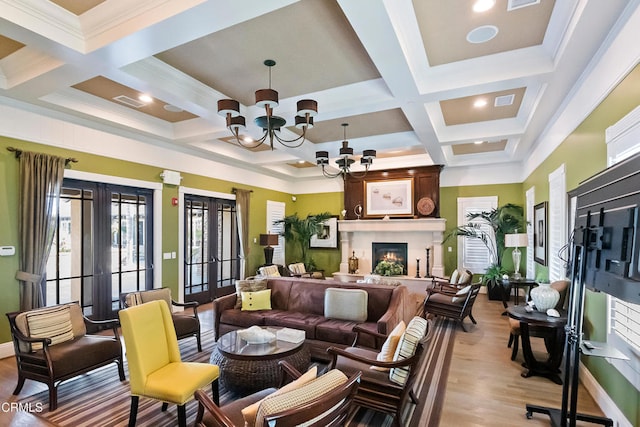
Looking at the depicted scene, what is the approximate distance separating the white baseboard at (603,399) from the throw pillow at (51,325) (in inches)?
199

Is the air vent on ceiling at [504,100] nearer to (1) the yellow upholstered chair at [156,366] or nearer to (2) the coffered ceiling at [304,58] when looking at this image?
(2) the coffered ceiling at [304,58]

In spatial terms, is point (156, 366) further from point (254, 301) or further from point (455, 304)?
point (455, 304)

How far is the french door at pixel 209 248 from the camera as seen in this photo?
6766 millimetres

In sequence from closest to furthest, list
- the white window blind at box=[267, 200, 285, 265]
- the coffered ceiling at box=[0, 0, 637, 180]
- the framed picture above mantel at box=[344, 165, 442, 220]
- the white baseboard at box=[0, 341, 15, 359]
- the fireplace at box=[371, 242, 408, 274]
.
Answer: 1. the coffered ceiling at box=[0, 0, 637, 180]
2. the white baseboard at box=[0, 341, 15, 359]
3. the framed picture above mantel at box=[344, 165, 442, 220]
4. the fireplace at box=[371, 242, 408, 274]
5. the white window blind at box=[267, 200, 285, 265]

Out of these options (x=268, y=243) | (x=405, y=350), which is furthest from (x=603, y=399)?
(x=268, y=243)

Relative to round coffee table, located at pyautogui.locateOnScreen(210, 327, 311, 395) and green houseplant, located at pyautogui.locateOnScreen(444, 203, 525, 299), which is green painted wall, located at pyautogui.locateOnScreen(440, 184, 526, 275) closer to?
green houseplant, located at pyautogui.locateOnScreen(444, 203, 525, 299)

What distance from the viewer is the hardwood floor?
2.72 m

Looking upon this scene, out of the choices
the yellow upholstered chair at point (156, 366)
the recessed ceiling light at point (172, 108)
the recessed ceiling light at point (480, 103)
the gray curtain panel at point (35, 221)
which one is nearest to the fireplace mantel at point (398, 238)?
the recessed ceiling light at point (480, 103)

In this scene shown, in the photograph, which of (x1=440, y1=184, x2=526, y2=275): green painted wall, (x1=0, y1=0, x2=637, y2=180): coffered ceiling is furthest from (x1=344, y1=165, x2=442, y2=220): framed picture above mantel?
(x1=0, y1=0, x2=637, y2=180): coffered ceiling

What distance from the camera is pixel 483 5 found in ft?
8.84

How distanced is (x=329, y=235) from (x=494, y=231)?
14.7ft

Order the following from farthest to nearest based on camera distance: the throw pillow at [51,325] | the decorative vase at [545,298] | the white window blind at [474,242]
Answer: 1. the white window blind at [474,242]
2. the decorative vase at [545,298]
3. the throw pillow at [51,325]

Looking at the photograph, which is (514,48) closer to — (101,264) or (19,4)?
(19,4)

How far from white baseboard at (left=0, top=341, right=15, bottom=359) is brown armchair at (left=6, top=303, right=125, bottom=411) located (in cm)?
121
